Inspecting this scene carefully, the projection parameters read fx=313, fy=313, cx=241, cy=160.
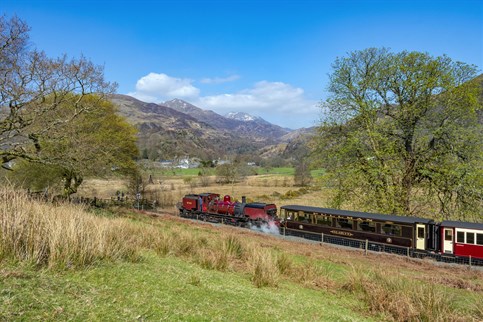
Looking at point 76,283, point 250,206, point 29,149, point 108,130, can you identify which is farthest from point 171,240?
point 108,130

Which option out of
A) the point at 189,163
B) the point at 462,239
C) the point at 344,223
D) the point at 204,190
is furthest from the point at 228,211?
the point at 189,163

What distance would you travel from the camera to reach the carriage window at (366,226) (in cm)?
2227

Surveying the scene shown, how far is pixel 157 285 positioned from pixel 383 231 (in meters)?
19.6

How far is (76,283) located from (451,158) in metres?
25.0

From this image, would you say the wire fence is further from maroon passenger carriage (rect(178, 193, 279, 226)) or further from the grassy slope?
the grassy slope

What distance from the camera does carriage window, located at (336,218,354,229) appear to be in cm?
2352

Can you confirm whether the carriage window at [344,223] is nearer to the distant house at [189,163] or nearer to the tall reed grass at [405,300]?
the tall reed grass at [405,300]

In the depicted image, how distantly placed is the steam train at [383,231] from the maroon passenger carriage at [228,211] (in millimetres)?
96

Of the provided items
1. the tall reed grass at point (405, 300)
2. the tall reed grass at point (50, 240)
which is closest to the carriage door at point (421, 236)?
the tall reed grass at point (405, 300)

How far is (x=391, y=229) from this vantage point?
21469 mm

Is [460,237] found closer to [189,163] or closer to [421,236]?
[421,236]

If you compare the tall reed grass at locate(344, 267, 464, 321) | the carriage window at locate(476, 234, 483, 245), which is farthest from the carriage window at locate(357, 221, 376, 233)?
the tall reed grass at locate(344, 267, 464, 321)

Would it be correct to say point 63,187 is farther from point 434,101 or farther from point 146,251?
point 434,101

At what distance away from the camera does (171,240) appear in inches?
433
